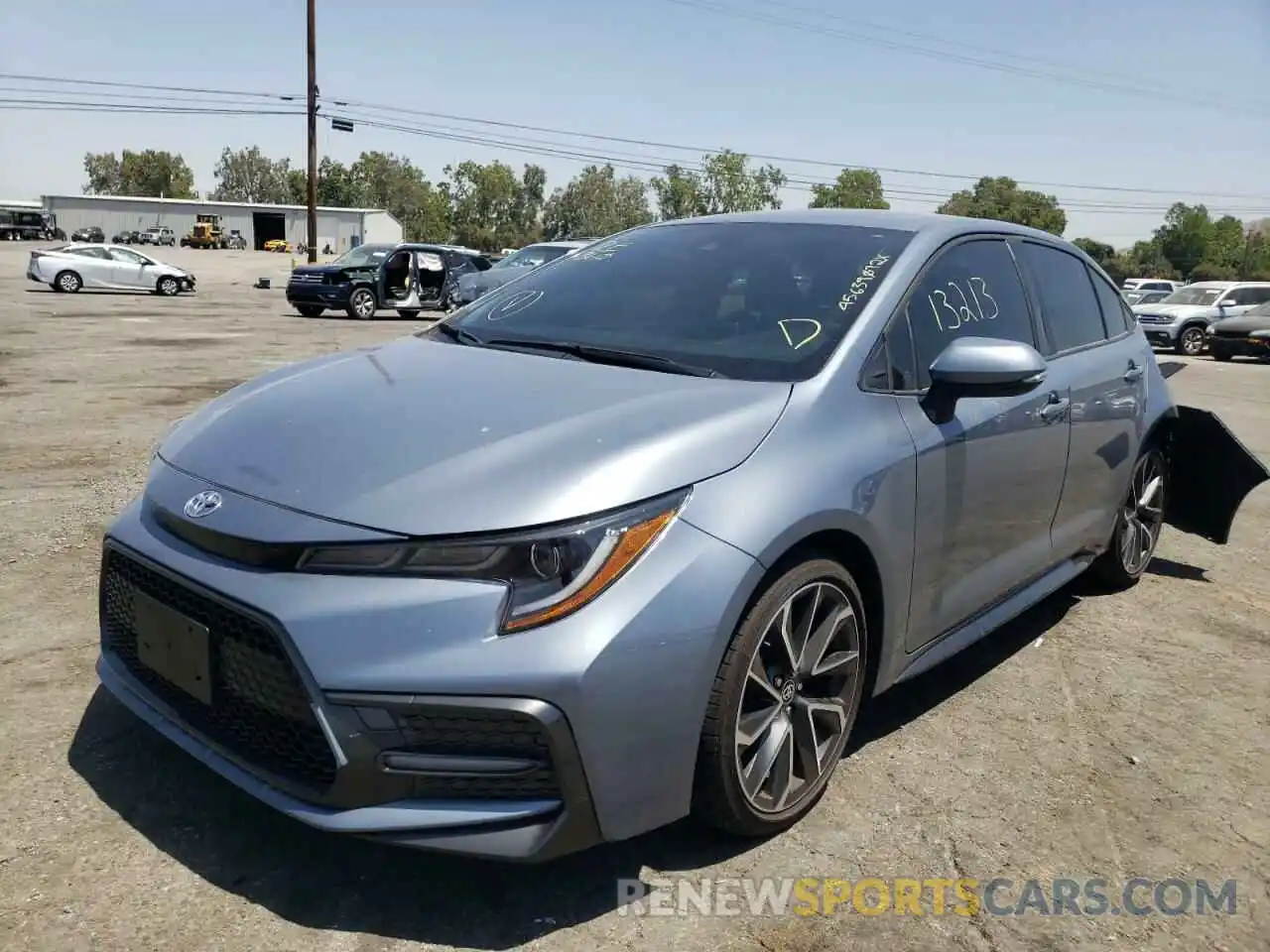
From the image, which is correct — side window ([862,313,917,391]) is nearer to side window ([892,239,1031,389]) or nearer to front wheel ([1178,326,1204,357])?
side window ([892,239,1031,389])

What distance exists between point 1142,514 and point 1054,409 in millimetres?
1511

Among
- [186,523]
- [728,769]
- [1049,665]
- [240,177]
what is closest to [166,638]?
[186,523]

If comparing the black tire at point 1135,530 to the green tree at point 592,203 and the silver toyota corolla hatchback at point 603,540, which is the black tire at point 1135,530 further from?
the green tree at point 592,203

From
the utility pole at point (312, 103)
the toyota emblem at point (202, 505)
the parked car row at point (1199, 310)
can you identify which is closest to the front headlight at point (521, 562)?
the toyota emblem at point (202, 505)

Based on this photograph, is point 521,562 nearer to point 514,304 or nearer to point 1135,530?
point 514,304

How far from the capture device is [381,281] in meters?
21.8

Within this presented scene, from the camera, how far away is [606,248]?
12.9 ft

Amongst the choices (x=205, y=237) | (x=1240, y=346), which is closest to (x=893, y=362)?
Result: (x=1240, y=346)

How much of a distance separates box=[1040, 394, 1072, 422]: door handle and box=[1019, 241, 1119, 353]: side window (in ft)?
0.80

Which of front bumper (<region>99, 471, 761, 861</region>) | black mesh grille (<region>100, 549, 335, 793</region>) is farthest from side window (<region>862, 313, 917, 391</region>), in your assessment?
black mesh grille (<region>100, 549, 335, 793</region>)

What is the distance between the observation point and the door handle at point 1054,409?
3.61m

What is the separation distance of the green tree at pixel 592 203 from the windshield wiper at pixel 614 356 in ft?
408

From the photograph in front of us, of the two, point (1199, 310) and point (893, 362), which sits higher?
point (893, 362)

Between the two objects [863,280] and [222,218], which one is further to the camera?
[222,218]
